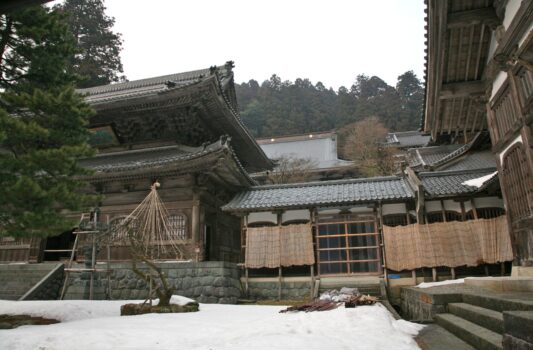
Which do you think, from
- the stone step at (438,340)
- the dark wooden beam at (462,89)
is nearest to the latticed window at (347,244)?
the dark wooden beam at (462,89)

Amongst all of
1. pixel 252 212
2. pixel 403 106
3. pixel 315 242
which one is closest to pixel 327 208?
pixel 315 242

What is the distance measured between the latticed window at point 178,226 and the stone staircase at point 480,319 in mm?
9633

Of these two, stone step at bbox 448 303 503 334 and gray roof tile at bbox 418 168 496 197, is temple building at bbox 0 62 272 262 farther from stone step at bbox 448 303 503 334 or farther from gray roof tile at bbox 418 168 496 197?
stone step at bbox 448 303 503 334

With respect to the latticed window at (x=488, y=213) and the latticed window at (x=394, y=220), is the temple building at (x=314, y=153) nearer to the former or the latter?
the latticed window at (x=394, y=220)

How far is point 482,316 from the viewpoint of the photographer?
4301mm

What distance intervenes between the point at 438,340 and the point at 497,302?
876 mm

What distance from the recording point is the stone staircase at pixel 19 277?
38.5ft

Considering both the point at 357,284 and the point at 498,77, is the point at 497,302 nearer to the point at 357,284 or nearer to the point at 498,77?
the point at 498,77

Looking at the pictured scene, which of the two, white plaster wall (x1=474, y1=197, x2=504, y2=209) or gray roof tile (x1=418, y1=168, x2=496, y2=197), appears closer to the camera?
white plaster wall (x1=474, y1=197, x2=504, y2=209)

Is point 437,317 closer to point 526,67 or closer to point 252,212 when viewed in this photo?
point 526,67

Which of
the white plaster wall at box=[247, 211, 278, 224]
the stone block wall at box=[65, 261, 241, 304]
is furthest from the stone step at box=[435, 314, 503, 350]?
the white plaster wall at box=[247, 211, 278, 224]

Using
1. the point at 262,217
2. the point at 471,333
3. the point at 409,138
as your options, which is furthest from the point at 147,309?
the point at 409,138

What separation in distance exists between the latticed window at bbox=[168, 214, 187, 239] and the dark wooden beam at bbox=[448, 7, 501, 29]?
35.0ft

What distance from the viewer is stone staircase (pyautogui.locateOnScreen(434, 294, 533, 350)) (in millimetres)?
3613
